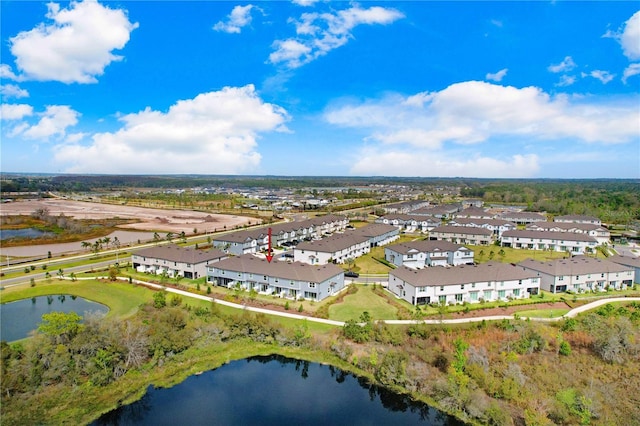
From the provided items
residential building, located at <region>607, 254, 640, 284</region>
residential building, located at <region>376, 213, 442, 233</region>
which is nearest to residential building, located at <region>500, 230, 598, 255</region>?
residential building, located at <region>607, 254, 640, 284</region>

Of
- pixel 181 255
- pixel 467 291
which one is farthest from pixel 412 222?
pixel 181 255

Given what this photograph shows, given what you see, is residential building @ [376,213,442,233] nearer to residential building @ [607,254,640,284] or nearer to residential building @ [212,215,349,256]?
residential building @ [212,215,349,256]

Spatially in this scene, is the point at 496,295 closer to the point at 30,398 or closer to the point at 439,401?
the point at 439,401

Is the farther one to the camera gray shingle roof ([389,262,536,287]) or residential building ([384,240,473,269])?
residential building ([384,240,473,269])

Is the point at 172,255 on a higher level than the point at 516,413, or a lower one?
higher

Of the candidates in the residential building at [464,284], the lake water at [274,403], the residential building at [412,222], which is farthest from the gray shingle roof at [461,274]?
the residential building at [412,222]

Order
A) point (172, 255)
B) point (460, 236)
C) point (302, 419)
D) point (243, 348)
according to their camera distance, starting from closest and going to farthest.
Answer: point (302, 419)
point (243, 348)
point (172, 255)
point (460, 236)

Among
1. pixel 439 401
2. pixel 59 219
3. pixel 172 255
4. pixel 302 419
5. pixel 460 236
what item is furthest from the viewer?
pixel 59 219

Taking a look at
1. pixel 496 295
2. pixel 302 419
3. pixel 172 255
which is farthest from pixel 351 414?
pixel 172 255
